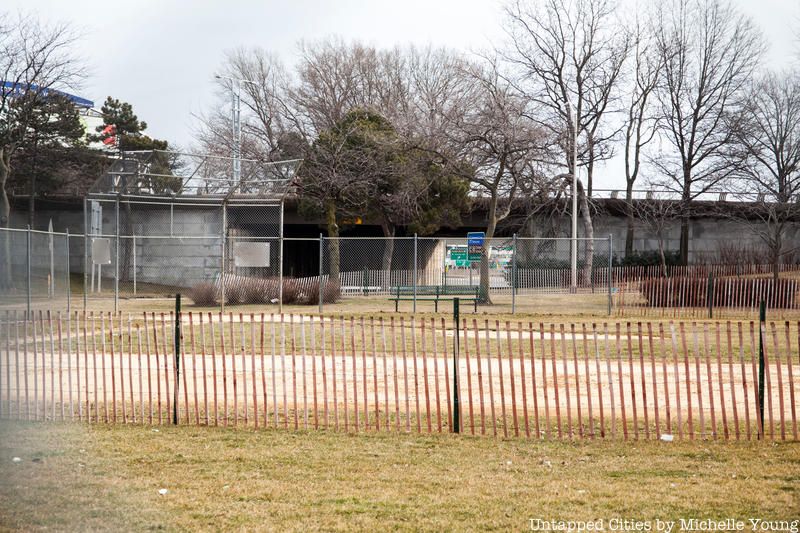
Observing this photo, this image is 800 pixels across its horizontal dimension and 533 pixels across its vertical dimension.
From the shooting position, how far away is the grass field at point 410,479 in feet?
19.8

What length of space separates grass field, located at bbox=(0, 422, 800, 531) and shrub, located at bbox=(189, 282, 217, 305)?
19.0m

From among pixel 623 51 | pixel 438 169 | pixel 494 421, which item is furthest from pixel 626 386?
pixel 623 51

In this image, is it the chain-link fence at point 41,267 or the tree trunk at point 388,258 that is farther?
the tree trunk at point 388,258

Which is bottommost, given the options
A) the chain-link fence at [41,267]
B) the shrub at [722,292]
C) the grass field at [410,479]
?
the grass field at [410,479]

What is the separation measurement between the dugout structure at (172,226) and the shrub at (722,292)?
1284 centimetres

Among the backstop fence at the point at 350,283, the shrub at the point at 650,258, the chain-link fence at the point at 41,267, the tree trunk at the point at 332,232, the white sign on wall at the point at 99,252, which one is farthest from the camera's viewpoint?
the shrub at the point at 650,258

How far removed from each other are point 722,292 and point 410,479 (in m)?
23.9

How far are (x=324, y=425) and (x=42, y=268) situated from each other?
699 inches

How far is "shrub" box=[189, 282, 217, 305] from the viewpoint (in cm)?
2808

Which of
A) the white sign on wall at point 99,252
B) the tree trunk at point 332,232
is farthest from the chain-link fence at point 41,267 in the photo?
the tree trunk at point 332,232

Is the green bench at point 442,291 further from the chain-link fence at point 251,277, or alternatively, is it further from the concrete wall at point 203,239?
the concrete wall at point 203,239

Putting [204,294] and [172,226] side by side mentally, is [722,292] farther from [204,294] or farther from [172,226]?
[172,226]

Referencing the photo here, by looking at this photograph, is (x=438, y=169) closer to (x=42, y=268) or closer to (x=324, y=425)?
(x=42, y=268)

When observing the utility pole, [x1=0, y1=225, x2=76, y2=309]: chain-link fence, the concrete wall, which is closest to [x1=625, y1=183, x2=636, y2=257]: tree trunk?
the concrete wall
